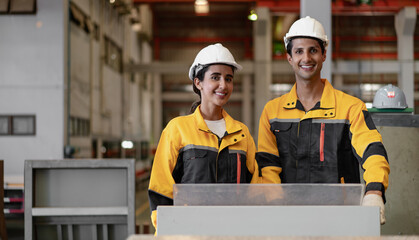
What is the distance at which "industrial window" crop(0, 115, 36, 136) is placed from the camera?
26.7 feet

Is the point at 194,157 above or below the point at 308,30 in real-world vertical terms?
below

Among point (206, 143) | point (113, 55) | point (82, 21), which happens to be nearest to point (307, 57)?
point (206, 143)

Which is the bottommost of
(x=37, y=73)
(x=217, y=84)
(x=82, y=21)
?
(x=217, y=84)

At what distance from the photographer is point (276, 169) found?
2.35m

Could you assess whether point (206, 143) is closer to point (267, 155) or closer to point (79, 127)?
point (267, 155)

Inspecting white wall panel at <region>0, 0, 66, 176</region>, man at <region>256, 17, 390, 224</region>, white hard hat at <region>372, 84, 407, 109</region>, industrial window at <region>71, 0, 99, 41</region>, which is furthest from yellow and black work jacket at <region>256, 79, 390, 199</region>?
industrial window at <region>71, 0, 99, 41</region>

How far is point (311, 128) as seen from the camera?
2.30 m

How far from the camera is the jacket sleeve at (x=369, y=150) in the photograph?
195cm

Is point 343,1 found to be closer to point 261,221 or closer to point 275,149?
point 275,149

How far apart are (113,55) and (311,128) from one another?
11.7m

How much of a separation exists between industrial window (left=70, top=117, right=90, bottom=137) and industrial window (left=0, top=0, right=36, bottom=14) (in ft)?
7.10

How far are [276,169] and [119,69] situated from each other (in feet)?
40.3

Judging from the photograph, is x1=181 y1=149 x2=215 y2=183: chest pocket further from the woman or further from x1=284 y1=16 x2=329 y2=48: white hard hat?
x1=284 y1=16 x2=329 y2=48: white hard hat

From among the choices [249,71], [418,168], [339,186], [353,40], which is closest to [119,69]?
[249,71]
